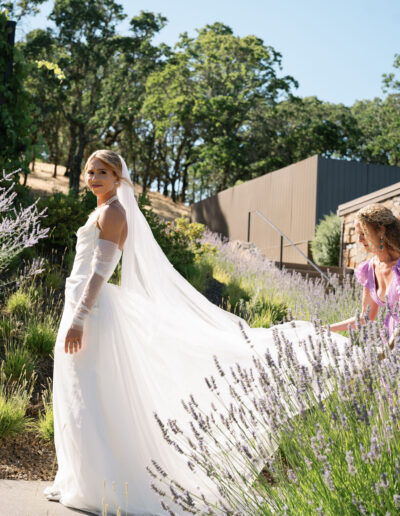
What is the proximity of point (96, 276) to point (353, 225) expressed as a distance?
33.6 feet

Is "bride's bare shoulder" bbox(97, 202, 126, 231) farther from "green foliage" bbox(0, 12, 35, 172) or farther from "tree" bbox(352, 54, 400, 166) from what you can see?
"tree" bbox(352, 54, 400, 166)

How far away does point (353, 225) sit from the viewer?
1273cm

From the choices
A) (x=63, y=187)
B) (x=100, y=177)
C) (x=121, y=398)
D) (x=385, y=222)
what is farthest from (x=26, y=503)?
(x=63, y=187)

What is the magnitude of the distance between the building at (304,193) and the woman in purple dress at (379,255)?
13.2 m

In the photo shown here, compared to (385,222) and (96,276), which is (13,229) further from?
(385,222)

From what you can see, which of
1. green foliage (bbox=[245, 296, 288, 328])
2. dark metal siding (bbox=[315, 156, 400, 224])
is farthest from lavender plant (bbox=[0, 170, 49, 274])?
dark metal siding (bbox=[315, 156, 400, 224])

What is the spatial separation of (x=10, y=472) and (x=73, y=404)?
1062 mm

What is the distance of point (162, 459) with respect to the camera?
331 cm

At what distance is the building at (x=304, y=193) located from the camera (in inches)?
671

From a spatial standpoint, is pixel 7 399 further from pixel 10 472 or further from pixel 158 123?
pixel 158 123

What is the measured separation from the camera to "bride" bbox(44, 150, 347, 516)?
3178 mm

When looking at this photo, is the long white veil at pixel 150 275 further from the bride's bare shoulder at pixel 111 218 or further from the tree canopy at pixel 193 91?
the tree canopy at pixel 193 91

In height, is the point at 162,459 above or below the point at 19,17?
below

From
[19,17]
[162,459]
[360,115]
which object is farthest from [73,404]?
[360,115]
